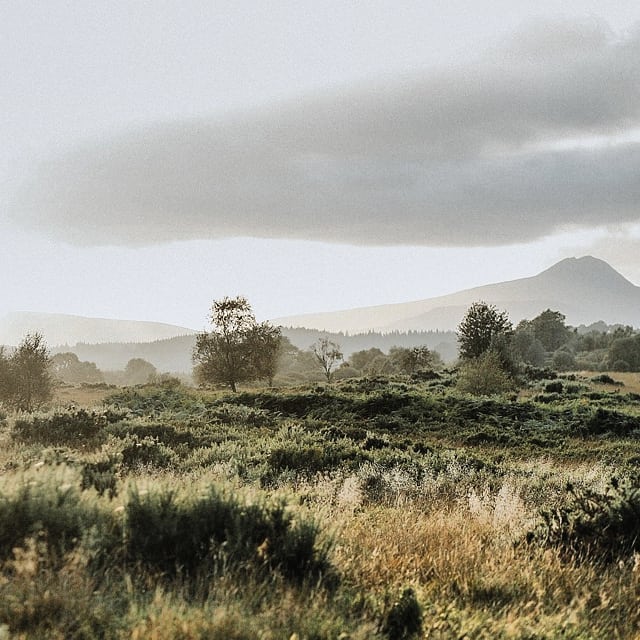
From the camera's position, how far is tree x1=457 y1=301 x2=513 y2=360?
58938 millimetres

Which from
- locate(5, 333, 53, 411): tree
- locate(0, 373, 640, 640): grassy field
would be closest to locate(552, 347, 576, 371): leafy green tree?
locate(5, 333, 53, 411): tree

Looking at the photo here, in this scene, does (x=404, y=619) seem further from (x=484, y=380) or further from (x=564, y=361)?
(x=564, y=361)

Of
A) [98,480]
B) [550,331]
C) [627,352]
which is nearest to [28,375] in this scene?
[98,480]

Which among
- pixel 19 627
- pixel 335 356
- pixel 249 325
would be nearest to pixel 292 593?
pixel 19 627

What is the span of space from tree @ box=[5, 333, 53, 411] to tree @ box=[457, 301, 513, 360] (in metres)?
39.7

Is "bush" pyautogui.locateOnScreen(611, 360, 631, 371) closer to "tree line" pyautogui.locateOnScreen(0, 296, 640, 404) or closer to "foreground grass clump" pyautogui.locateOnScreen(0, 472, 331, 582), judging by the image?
"tree line" pyautogui.locateOnScreen(0, 296, 640, 404)

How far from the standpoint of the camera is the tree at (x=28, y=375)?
36.7 meters

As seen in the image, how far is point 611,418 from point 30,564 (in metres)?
28.3

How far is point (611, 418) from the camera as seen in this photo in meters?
26.7

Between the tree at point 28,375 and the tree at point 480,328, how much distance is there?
3973 centimetres

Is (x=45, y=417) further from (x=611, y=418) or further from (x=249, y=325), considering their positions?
(x=249, y=325)

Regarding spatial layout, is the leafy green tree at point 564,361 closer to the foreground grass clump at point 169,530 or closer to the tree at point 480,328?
the tree at point 480,328

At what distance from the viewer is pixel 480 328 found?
5953cm

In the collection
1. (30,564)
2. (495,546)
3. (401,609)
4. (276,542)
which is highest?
(30,564)
